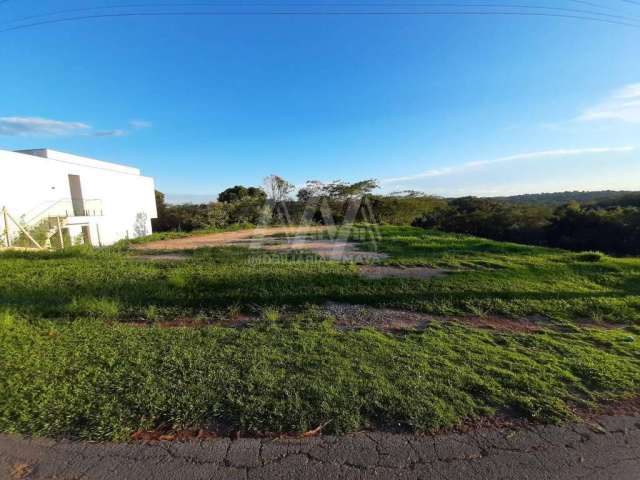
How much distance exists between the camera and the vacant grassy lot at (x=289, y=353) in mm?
2002

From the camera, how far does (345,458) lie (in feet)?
5.52

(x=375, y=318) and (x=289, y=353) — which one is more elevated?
(x=289, y=353)

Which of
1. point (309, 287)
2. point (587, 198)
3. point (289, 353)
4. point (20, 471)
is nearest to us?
point (20, 471)

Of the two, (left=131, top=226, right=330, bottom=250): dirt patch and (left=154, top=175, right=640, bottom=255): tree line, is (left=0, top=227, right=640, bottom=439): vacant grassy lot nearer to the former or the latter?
(left=131, top=226, right=330, bottom=250): dirt patch

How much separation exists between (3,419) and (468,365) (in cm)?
351

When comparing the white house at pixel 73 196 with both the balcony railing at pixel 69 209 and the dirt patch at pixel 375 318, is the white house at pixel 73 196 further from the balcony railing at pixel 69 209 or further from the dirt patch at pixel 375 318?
the dirt patch at pixel 375 318

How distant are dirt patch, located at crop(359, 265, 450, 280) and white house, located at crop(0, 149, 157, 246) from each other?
1182cm

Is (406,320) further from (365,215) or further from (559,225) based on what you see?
(559,225)

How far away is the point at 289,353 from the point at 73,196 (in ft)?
62.1

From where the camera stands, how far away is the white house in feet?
37.7

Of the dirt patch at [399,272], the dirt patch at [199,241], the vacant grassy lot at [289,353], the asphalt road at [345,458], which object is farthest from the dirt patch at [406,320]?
the dirt patch at [199,241]

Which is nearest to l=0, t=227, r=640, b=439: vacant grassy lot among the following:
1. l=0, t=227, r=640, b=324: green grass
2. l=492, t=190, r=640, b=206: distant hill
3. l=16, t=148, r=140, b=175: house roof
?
l=0, t=227, r=640, b=324: green grass

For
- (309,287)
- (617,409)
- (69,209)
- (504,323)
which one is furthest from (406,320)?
(69,209)

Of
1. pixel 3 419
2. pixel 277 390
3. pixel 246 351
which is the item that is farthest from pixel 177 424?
pixel 3 419
